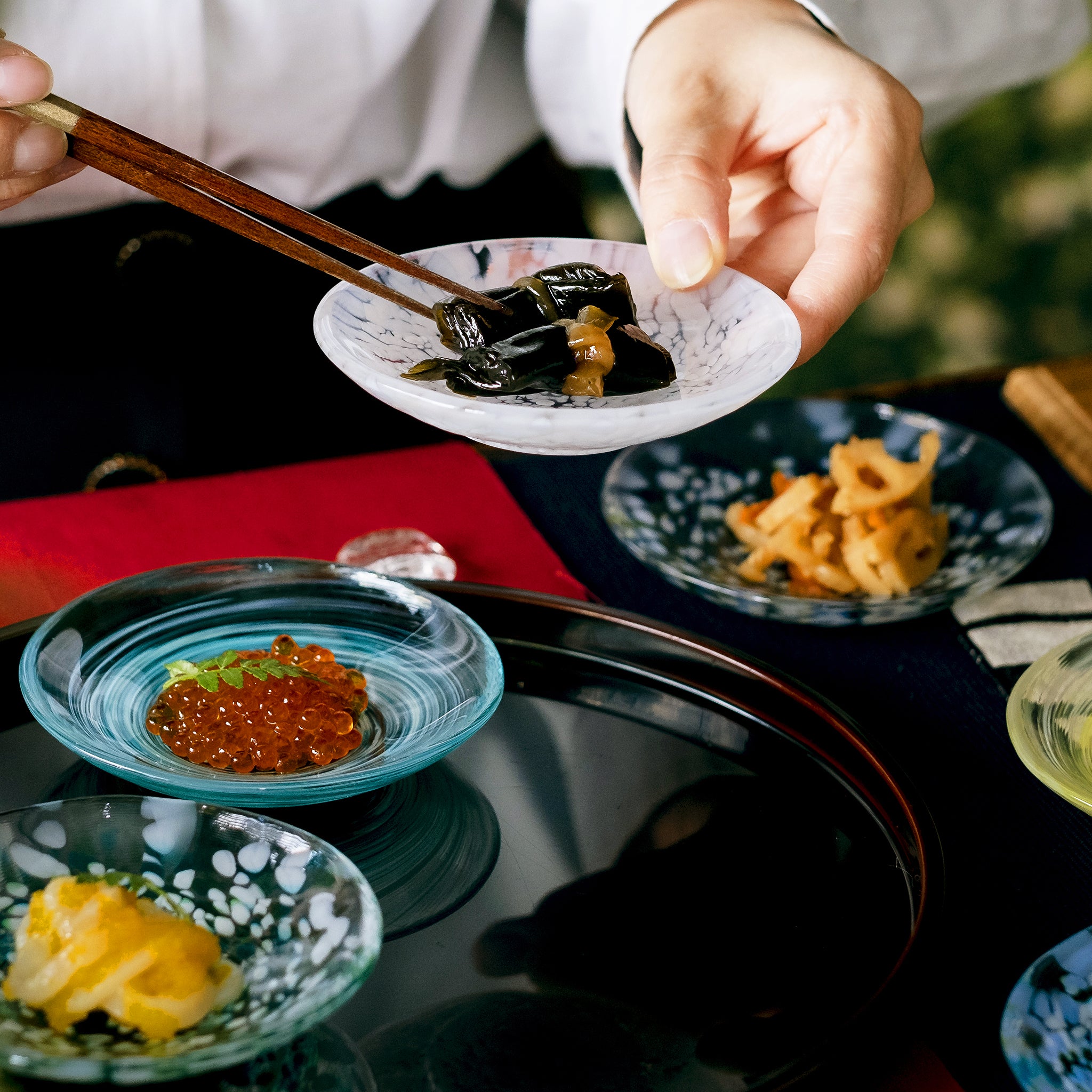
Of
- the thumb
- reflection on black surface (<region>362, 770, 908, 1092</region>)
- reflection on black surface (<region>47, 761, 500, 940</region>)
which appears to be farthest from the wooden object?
reflection on black surface (<region>47, 761, 500, 940</region>)

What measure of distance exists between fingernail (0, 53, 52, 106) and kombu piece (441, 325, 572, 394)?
0.28 meters

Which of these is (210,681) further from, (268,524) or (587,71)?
(587,71)

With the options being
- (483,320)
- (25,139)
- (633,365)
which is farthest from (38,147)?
A: (633,365)

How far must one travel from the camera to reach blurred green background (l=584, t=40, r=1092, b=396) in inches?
104

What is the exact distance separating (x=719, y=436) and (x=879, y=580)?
10.3 inches

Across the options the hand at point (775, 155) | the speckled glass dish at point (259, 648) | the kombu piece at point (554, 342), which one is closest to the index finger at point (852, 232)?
the hand at point (775, 155)

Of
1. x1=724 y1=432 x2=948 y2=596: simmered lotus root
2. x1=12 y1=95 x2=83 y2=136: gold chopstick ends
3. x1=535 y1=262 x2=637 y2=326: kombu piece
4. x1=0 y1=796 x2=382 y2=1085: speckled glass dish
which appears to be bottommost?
x1=724 y1=432 x2=948 y2=596: simmered lotus root

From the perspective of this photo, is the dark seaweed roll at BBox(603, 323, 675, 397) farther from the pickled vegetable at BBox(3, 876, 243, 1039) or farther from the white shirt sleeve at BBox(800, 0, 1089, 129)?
the white shirt sleeve at BBox(800, 0, 1089, 129)

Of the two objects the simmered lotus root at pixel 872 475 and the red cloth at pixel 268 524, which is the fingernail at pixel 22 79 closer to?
the red cloth at pixel 268 524

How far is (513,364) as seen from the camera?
2.49 ft

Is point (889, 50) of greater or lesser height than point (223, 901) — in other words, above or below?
above

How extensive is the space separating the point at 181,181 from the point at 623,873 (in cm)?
46

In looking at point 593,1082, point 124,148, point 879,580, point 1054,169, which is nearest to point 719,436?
point 879,580

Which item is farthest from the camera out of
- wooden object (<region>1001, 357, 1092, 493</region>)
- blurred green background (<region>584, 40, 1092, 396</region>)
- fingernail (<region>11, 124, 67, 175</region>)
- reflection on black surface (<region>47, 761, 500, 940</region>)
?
blurred green background (<region>584, 40, 1092, 396</region>)
